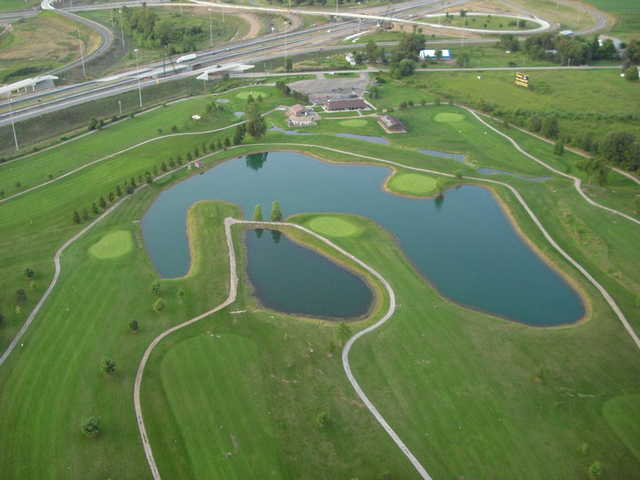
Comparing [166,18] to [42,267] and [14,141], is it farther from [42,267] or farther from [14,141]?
[42,267]

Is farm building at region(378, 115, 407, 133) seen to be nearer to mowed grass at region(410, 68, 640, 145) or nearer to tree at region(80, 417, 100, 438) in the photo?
mowed grass at region(410, 68, 640, 145)

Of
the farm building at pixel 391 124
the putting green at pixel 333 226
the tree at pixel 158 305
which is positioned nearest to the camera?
the tree at pixel 158 305

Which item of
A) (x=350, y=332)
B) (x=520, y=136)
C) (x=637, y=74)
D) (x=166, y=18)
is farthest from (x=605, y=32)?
(x=350, y=332)

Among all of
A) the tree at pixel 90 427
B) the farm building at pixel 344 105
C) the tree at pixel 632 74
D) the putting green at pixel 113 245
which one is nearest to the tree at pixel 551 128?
the farm building at pixel 344 105

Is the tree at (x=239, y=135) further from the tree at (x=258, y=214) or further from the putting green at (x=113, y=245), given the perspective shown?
the putting green at (x=113, y=245)

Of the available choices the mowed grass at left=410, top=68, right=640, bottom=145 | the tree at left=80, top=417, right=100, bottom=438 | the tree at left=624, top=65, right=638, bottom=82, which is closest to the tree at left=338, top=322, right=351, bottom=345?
the tree at left=80, top=417, right=100, bottom=438

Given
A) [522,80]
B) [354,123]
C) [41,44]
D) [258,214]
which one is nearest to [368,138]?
[354,123]

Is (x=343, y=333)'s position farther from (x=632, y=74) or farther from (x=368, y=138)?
(x=632, y=74)
